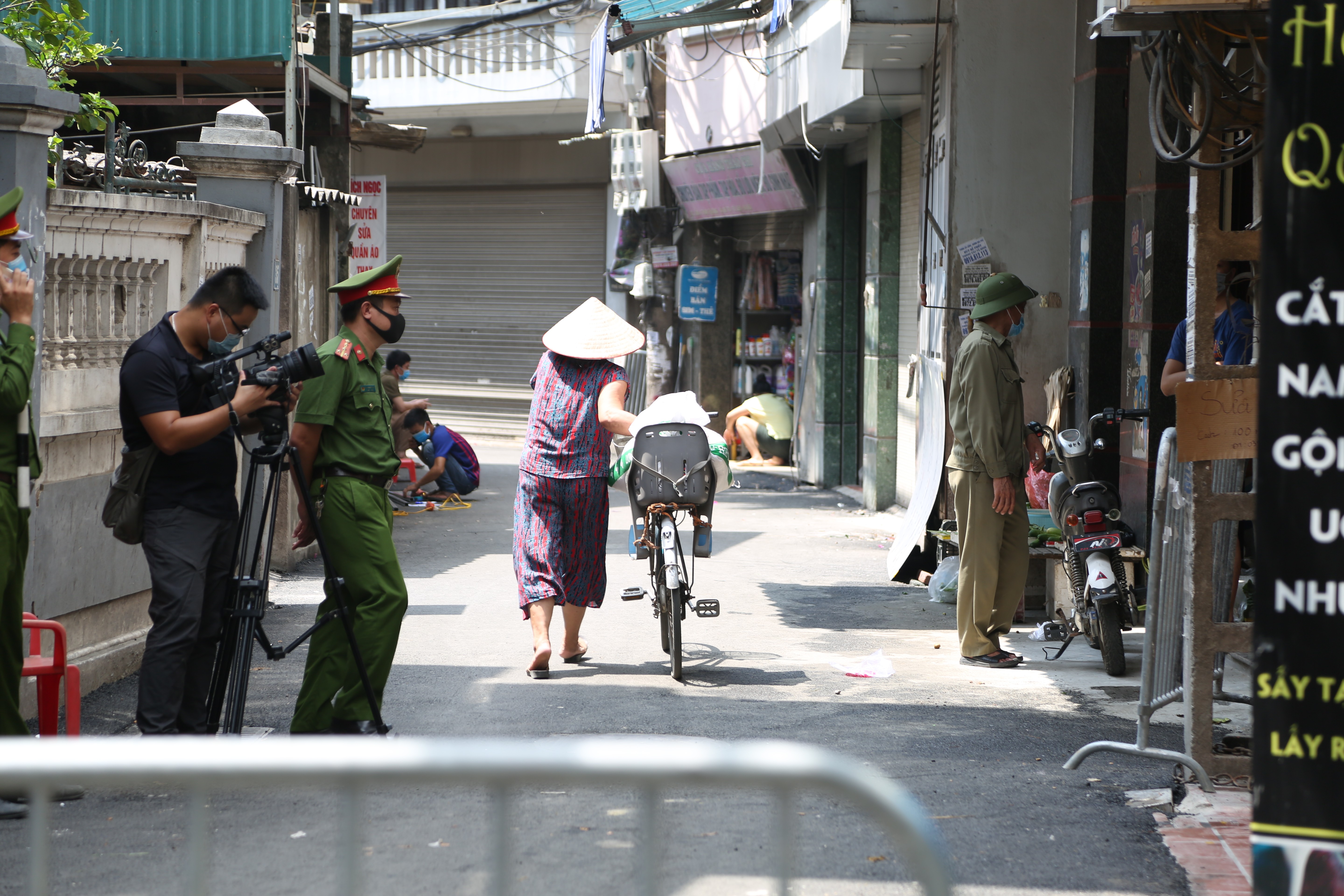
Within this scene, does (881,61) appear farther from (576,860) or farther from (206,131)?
(576,860)

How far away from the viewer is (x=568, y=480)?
707 cm

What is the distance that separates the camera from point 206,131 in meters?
8.70

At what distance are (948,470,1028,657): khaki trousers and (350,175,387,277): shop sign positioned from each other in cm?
848

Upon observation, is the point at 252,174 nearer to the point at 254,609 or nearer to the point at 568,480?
the point at 568,480

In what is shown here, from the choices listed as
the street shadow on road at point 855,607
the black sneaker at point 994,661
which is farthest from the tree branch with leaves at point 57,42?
the black sneaker at point 994,661

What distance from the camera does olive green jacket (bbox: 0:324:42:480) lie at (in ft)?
15.1

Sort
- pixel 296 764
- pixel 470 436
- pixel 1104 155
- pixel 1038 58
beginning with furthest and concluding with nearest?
pixel 470 436
pixel 1038 58
pixel 1104 155
pixel 296 764

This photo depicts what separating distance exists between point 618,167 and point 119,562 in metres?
14.8

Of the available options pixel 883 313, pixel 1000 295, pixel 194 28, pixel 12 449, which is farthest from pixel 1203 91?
pixel 883 313

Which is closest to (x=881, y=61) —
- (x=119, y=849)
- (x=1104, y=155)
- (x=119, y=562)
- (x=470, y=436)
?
(x=1104, y=155)

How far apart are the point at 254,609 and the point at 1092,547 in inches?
162

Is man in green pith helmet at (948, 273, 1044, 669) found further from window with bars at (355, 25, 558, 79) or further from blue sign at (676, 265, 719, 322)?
window with bars at (355, 25, 558, 79)

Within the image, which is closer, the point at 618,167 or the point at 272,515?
the point at 272,515

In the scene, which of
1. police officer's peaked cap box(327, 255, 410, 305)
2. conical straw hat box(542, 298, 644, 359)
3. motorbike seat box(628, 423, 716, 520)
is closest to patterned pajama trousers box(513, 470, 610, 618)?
motorbike seat box(628, 423, 716, 520)
